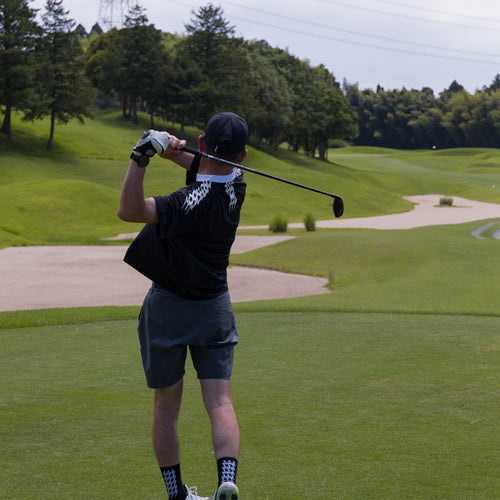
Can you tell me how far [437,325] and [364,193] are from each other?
4271cm

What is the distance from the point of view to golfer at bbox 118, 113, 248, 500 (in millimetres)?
2941

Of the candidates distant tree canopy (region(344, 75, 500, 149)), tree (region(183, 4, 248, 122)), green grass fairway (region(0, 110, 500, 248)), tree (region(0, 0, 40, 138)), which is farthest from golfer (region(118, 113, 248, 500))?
distant tree canopy (region(344, 75, 500, 149))

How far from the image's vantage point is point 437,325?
7.66 meters

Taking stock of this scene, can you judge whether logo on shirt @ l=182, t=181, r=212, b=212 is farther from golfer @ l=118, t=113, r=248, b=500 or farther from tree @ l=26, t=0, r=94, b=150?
tree @ l=26, t=0, r=94, b=150

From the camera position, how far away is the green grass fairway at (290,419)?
3141mm

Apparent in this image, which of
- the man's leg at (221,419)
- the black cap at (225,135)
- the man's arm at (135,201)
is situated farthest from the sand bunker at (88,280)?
the man's arm at (135,201)

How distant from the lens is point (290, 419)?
4.12 metres

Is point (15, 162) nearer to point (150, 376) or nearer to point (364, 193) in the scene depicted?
point (364, 193)

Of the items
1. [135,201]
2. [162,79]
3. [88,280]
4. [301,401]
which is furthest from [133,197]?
[162,79]

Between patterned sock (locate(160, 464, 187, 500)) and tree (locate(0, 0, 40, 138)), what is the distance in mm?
39887

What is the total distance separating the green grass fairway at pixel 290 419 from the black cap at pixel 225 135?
156cm

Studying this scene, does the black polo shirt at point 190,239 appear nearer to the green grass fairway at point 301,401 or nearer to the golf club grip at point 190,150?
the golf club grip at point 190,150

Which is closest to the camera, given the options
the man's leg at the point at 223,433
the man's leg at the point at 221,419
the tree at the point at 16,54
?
the man's leg at the point at 223,433

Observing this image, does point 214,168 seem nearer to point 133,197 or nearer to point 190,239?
point 190,239
